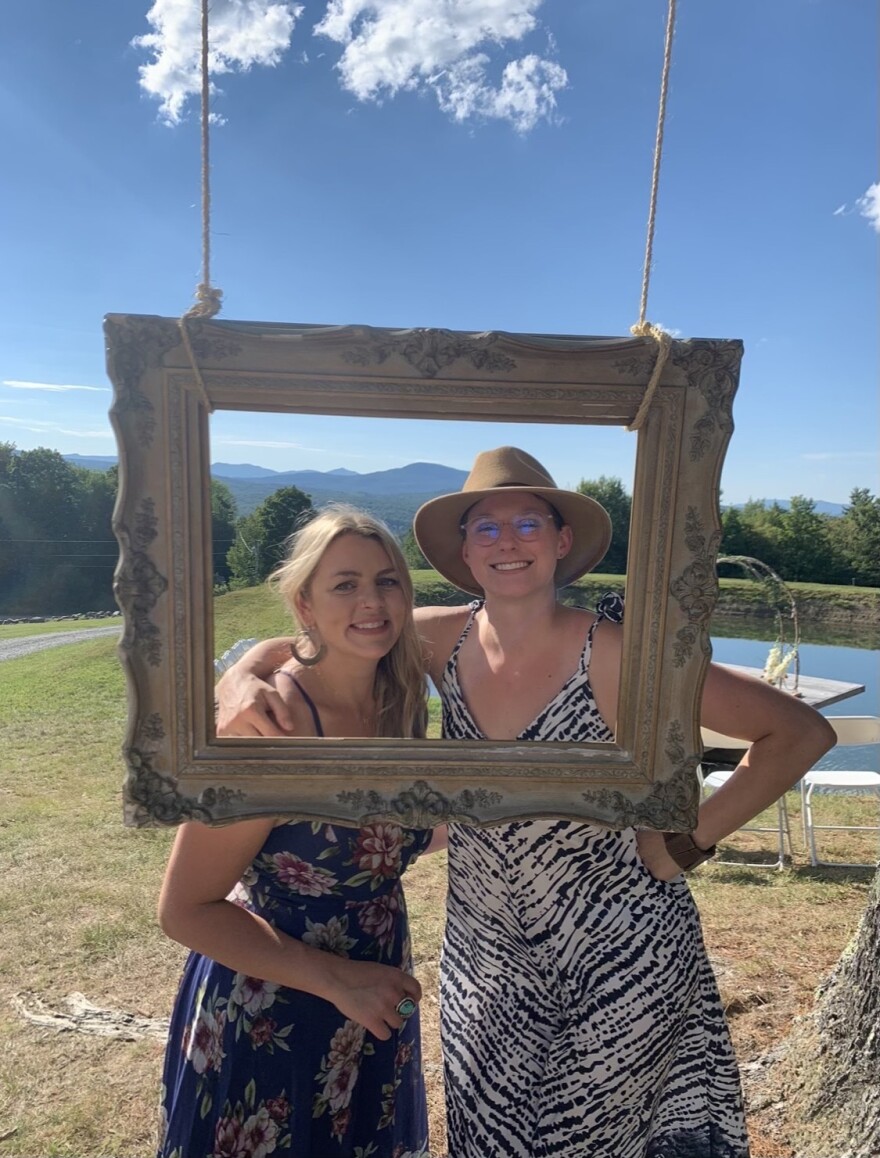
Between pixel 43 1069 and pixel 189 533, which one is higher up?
pixel 189 533

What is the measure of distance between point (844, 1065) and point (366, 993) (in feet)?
6.77

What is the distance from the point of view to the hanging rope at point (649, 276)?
1209 mm

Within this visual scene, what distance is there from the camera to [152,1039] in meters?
3.52

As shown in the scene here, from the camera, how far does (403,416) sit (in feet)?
4.12

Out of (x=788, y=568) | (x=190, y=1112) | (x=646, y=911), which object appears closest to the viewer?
(x=190, y=1112)

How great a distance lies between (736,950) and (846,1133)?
1964mm

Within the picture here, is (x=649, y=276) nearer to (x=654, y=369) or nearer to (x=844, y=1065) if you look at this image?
(x=654, y=369)

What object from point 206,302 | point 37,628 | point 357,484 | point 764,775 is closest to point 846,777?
point 764,775

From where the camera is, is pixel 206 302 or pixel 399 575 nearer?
pixel 206 302

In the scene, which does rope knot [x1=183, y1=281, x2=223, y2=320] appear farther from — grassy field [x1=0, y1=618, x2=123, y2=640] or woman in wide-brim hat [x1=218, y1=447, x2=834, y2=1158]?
grassy field [x1=0, y1=618, x2=123, y2=640]

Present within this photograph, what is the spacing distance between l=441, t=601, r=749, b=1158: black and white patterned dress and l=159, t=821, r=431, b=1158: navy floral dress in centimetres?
26

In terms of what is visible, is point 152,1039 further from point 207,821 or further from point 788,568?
point 788,568

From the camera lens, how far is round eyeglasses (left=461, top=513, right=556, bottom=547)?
1.42m

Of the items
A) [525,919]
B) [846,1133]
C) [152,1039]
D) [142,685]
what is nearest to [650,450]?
[142,685]
